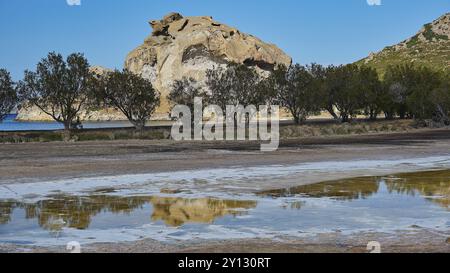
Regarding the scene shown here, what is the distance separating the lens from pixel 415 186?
1884 centimetres

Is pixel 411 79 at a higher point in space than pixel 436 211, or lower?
higher

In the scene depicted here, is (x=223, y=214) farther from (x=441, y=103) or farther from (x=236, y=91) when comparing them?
(x=441, y=103)

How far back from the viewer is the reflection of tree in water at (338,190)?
16.9 meters

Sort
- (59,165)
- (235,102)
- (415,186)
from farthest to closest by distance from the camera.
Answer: (235,102)
(59,165)
(415,186)

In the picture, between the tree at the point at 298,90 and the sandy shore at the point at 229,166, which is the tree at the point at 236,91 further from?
the sandy shore at the point at 229,166

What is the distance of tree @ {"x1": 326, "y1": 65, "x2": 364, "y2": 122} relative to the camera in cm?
7238

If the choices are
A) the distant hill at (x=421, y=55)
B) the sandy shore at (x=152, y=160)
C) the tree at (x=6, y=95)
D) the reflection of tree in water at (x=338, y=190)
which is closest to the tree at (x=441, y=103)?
the sandy shore at (x=152, y=160)

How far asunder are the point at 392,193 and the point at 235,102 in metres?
53.7

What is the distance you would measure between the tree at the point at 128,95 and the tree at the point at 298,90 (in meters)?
16.8

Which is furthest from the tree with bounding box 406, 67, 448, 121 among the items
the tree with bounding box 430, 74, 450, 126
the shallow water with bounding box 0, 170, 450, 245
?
the shallow water with bounding box 0, 170, 450, 245

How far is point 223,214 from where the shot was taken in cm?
1381

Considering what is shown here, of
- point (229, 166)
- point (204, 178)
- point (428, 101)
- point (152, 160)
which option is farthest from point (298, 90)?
point (204, 178)
